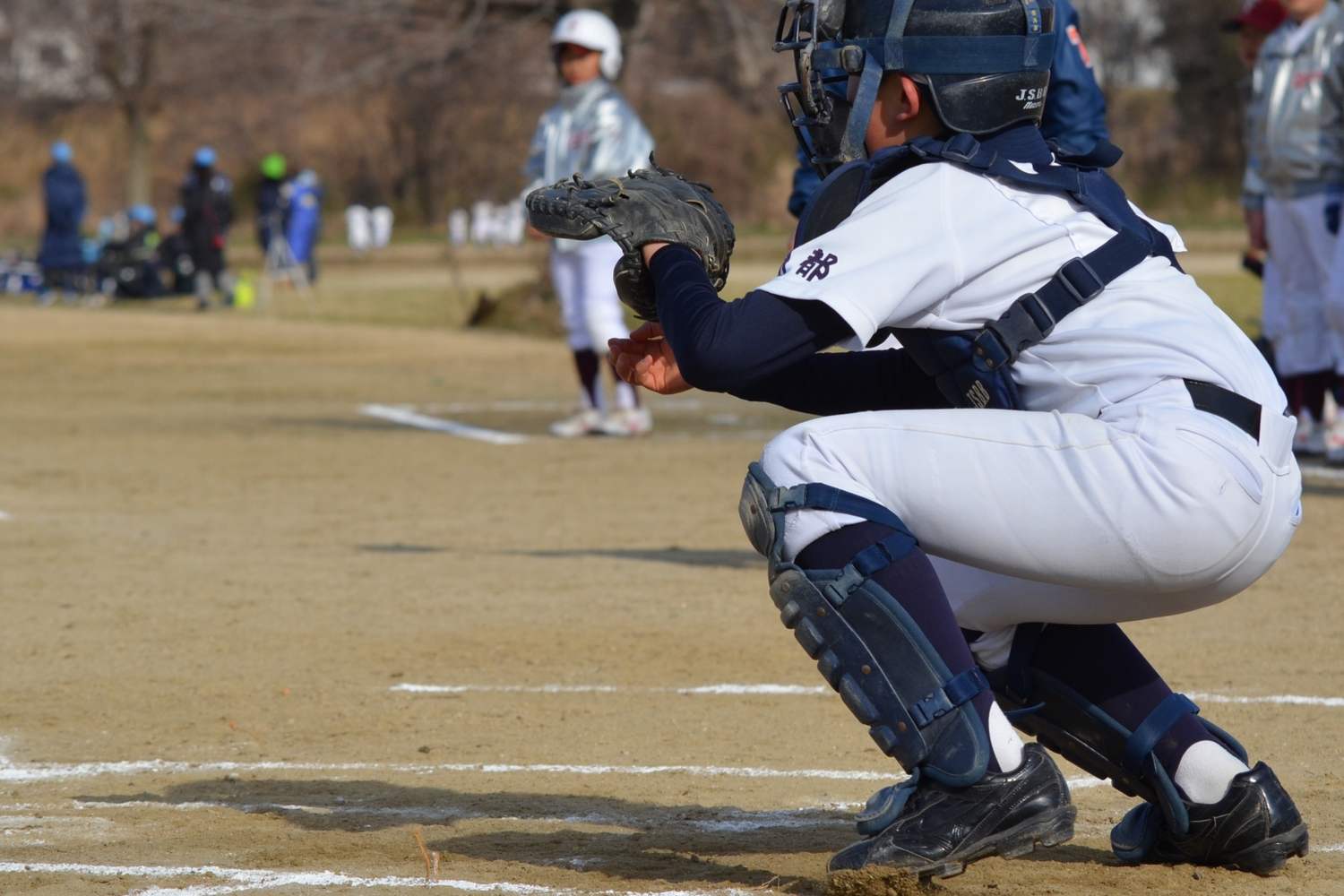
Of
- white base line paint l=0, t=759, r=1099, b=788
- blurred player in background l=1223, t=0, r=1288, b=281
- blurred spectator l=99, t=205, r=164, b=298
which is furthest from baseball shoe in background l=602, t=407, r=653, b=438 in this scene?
blurred spectator l=99, t=205, r=164, b=298

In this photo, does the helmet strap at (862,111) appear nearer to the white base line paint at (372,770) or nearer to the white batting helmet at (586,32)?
the white base line paint at (372,770)

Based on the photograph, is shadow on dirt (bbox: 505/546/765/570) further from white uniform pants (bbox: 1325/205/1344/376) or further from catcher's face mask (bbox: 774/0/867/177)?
catcher's face mask (bbox: 774/0/867/177)

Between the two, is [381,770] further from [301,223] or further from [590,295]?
[301,223]

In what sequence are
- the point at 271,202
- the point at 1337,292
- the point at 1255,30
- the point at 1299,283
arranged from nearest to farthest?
1. the point at 1337,292
2. the point at 1299,283
3. the point at 1255,30
4. the point at 271,202

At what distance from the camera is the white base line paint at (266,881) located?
3170 mm

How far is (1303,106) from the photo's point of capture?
29.5 feet

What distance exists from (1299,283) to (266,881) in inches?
287

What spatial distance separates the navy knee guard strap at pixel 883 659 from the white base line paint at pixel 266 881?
1.30 ft

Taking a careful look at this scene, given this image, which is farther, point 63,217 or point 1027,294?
point 63,217

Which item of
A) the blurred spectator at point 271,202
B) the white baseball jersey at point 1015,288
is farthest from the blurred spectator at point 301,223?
the white baseball jersey at point 1015,288

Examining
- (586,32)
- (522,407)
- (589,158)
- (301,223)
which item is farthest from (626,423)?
(301,223)

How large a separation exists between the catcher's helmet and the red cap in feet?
22.4

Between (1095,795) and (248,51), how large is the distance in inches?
845

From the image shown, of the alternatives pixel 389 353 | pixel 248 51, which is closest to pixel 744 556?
pixel 389 353
